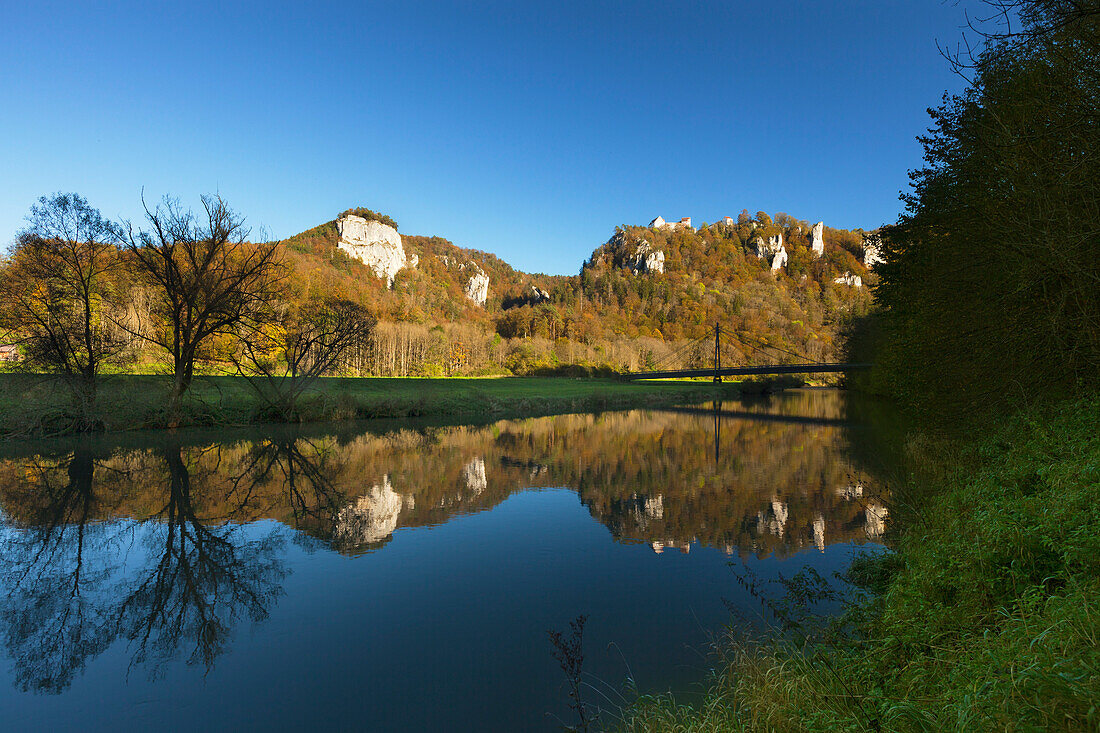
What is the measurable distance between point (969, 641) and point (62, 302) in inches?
913

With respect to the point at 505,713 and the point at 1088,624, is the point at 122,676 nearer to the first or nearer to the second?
the point at 505,713

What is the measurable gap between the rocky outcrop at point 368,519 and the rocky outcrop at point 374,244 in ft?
362

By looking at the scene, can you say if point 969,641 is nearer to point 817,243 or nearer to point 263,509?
point 263,509

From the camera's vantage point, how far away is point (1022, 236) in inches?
264

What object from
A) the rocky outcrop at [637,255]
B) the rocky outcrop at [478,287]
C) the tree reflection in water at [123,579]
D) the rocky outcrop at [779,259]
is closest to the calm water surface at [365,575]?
the tree reflection in water at [123,579]

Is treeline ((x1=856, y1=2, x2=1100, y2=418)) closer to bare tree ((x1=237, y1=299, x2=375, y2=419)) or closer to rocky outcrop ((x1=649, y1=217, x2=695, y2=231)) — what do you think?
bare tree ((x1=237, y1=299, x2=375, y2=419))

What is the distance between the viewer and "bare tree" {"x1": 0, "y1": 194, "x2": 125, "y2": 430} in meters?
16.3

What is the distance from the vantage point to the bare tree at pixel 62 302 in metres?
16.3

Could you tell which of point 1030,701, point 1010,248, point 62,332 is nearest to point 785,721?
point 1030,701

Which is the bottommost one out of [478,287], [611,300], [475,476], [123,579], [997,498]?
[475,476]

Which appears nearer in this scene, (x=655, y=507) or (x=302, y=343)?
(x=655, y=507)

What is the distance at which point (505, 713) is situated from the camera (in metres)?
4.02

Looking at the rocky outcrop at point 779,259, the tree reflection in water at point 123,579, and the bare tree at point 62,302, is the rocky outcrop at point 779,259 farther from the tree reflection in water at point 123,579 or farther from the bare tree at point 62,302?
the tree reflection in water at point 123,579

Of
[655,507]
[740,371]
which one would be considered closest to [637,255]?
[740,371]
